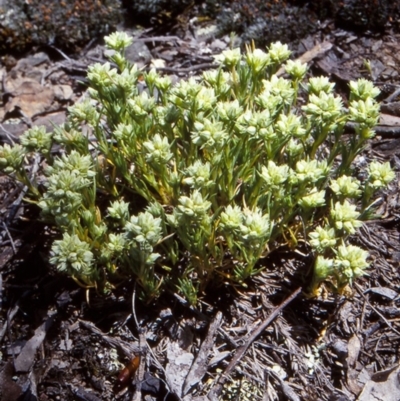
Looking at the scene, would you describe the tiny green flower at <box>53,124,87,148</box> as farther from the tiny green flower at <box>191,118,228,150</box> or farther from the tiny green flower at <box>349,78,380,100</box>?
the tiny green flower at <box>349,78,380,100</box>

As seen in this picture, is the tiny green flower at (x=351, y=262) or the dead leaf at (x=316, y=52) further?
the dead leaf at (x=316, y=52)

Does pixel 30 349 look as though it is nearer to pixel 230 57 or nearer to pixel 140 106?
pixel 140 106

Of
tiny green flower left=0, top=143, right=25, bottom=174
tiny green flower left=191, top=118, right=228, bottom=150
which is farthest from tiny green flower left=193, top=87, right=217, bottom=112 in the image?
tiny green flower left=0, top=143, right=25, bottom=174

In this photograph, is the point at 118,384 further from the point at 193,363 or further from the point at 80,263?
the point at 80,263

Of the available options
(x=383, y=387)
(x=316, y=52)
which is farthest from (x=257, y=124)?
→ (x=316, y=52)

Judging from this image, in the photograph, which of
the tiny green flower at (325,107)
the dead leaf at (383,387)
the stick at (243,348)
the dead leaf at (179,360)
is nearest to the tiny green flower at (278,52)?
the tiny green flower at (325,107)

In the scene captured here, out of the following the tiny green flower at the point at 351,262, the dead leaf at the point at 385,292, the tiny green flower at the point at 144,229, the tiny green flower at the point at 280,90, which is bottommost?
the dead leaf at the point at 385,292

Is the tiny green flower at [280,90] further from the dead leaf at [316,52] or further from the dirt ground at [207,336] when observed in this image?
the dead leaf at [316,52]
